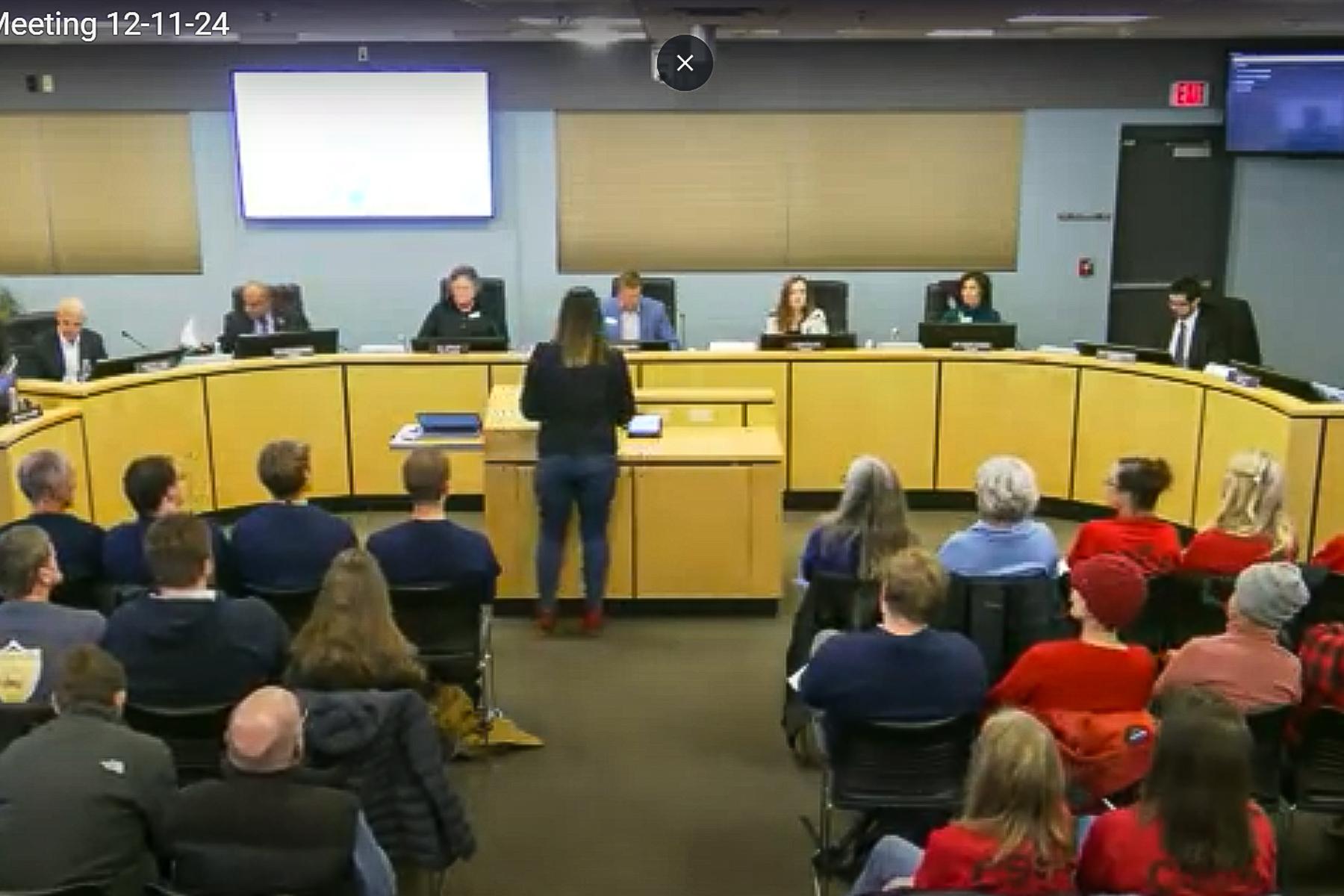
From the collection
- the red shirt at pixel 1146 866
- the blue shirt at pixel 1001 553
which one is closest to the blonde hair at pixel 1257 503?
the blue shirt at pixel 1001 553

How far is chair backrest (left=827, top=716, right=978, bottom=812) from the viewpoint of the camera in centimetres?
375

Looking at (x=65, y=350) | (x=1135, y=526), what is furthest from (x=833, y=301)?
(x=1135, y=526)

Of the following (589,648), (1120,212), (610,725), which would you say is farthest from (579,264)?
(610,725)

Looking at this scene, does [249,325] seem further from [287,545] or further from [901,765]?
[901,765]

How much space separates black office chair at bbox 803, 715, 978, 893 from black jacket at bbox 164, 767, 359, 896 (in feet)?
4.80

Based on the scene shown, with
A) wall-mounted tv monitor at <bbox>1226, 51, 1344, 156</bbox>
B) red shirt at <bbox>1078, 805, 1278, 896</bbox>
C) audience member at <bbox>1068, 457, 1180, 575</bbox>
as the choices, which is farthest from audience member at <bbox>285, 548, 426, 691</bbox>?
wall-mounted tv monitor at <bbox>1226, 51, 1344, 156</bbox>

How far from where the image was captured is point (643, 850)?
14.9 feet

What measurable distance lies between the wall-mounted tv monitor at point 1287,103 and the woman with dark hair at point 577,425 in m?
6.35

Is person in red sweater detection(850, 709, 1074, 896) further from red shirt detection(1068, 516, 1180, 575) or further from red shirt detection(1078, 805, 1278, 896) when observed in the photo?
red shirt detection(1068, 516, 1180, 575)

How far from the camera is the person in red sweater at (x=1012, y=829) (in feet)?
9.08

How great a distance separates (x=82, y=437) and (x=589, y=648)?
2.86m

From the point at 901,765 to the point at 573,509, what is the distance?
2980 mm

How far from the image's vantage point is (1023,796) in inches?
110

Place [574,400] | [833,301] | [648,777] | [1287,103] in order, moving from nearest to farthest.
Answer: [648,777], [574,400], [833,301], [1287,103]
